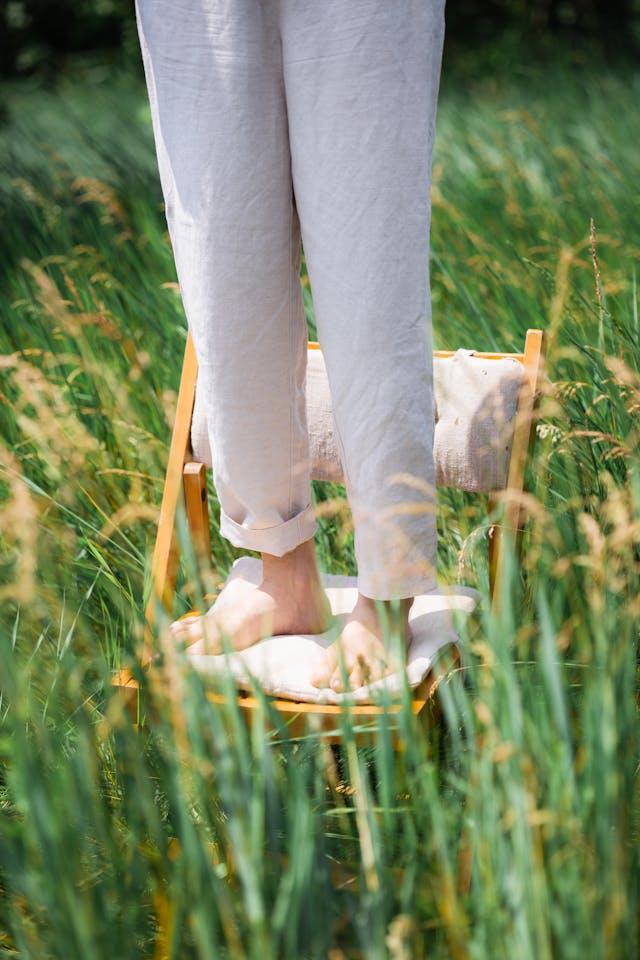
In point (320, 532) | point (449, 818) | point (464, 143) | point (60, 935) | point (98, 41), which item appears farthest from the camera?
point (98, 41)

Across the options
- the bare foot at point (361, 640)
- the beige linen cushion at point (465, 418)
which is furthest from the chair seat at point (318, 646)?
the beige linen cushion at point (465, 418)

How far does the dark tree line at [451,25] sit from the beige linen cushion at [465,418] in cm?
468

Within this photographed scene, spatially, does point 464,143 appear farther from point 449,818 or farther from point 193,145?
point 449,818

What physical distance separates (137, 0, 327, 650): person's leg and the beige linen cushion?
149 mm

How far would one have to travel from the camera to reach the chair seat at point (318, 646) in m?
1.35

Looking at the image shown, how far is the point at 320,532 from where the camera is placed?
1.99m

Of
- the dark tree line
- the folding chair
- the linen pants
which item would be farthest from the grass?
the dark tree line

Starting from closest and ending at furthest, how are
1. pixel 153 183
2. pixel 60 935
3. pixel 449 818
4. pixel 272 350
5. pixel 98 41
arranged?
1. pixel 60 935
2. pixel 449 818
3. pixel 272 350
4. pixel 153 183
5. pixel 98 41

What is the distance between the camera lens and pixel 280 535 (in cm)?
151

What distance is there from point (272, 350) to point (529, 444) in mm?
383

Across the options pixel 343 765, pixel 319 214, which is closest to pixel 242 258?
pixel 319 214

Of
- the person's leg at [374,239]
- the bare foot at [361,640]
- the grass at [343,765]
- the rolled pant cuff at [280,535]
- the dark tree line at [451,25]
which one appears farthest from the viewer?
the dark tree line at [451,25]

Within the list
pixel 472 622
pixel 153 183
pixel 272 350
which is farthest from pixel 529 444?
pixel 153 183

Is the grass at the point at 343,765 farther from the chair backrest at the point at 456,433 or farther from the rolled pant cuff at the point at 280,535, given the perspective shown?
the rolled pant cuff at the point at 280,535
